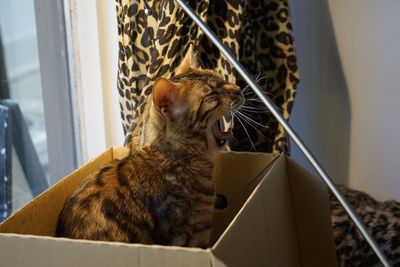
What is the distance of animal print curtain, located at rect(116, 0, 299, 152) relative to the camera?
1.68 metres

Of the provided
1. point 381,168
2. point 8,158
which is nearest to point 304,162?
point 381,168

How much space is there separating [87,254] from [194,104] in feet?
1.66

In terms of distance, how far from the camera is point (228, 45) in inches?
66.9

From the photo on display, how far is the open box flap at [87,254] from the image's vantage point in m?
0.82

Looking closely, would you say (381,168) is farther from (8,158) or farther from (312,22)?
(8,158)

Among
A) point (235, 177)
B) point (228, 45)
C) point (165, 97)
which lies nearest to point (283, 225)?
point (235, 177)

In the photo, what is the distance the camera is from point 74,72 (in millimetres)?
2221

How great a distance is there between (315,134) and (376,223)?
539 mm

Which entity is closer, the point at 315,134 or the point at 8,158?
the point at 8,158

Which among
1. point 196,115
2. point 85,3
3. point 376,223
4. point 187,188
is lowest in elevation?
point 376,223

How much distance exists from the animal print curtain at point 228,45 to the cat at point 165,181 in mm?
372

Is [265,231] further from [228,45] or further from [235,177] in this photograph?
[228,45]

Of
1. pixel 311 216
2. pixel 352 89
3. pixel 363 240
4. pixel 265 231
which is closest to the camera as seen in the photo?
pixel 265 231

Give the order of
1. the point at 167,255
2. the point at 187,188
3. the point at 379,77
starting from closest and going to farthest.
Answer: the point at 167,255, the point at 187,188, the point at 379,77
